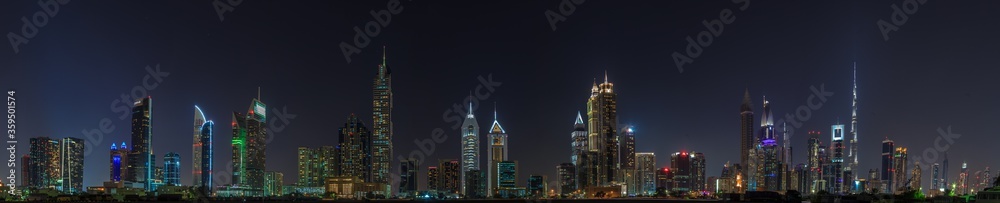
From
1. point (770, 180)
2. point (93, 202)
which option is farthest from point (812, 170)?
point (93, 202)

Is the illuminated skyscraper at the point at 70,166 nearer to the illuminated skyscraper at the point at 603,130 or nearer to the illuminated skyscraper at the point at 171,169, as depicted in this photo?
the illuminated skyscraper at the point at 171,169

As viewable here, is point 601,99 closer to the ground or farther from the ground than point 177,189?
farther from the ground

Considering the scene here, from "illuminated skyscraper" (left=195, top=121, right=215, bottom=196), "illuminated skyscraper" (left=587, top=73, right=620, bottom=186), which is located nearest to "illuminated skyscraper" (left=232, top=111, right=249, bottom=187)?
"illuminated skyscraper" (left=195, top=121, right=215, bottom=196)

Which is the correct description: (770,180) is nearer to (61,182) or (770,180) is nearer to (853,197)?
(853,197)

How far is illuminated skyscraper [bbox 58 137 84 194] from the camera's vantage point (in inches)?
5689

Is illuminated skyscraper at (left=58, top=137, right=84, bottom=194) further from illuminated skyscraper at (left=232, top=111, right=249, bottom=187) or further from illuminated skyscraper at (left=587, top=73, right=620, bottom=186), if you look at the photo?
illuminated skyscraper at (left=587, top=73, right=620, bottom=186)

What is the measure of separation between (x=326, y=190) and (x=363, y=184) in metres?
7.05

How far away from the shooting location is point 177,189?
129 meters

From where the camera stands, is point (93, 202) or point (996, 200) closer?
point (996, 200)

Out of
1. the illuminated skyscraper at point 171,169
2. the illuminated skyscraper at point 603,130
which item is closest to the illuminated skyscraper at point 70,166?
the illuminated skyscraper at point 171,169

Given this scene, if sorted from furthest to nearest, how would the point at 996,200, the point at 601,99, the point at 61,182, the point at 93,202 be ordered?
the point at 601,99
the point at 61,182
the point at 93,202
the point at 996,200

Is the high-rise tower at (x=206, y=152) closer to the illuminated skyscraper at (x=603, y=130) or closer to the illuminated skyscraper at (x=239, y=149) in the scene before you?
the illuminated skyscraper at (x=239, y=149)

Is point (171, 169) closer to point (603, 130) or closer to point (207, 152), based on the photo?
point (207, 152)

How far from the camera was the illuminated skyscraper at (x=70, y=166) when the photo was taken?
474ft
